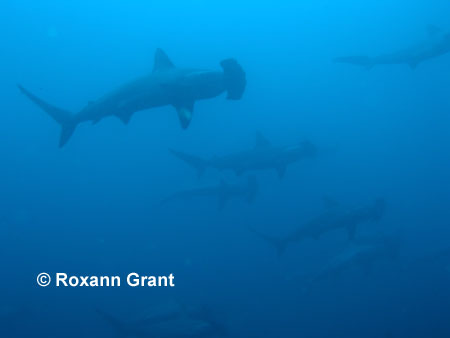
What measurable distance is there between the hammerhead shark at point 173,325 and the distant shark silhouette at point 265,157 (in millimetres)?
4062

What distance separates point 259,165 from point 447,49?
19.9 feet

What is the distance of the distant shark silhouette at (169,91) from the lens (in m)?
5.63

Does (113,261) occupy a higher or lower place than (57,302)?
higher

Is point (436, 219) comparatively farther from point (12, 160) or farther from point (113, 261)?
point (12, 160)

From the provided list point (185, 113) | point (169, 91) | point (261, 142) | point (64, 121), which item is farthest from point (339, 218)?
point (64, 121)

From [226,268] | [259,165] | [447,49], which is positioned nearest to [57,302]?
Answer: [226,268]

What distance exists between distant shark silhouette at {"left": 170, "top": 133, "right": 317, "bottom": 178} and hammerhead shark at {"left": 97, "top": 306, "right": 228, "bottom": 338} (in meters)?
4.06

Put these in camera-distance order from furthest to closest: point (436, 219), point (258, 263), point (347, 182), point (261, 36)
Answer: point (261, 36) → point (347, 182) → point (436, 219) → point (258, 263)

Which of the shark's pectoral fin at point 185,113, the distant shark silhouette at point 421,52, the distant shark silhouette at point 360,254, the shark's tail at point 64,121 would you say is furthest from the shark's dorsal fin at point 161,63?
the distant shark silhouette at point 360,254

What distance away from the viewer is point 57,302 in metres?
16.9

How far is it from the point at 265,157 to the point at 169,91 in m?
5.66

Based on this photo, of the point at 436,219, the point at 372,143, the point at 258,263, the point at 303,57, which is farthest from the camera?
the point at 303,57

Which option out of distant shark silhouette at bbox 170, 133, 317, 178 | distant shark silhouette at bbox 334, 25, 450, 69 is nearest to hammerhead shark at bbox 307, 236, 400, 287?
distant shark silhouette at bbox 170, 133, 317, 178

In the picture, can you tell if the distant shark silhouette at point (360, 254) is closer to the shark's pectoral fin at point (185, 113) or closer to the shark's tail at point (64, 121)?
the shark's pectoral fin at point (185, 113)
